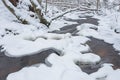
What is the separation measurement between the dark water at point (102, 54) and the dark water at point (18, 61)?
1048 mm

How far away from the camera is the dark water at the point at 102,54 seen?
5763 millimetres

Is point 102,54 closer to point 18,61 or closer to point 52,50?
point 52,50

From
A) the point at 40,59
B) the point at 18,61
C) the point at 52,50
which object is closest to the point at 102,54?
the point at 52,50

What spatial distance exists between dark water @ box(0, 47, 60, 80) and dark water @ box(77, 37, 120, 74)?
105 centimetres

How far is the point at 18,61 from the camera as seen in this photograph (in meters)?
6.16

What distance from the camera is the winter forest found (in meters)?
5.08

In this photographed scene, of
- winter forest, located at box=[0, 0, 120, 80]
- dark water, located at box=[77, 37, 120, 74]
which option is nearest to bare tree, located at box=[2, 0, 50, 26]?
winter forest, located at box=[0, 0, 120, 80]

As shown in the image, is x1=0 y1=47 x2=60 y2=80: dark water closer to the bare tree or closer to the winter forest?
A: the winter forest

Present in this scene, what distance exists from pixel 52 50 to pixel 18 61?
3.35ft

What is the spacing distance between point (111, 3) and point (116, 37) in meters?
8.44

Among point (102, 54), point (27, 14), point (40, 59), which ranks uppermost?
point (27, 14)

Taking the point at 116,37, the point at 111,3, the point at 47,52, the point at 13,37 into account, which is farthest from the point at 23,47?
the point at 111,3

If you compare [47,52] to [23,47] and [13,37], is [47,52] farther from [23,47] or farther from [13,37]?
[13,37]

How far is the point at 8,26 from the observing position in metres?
8.88
